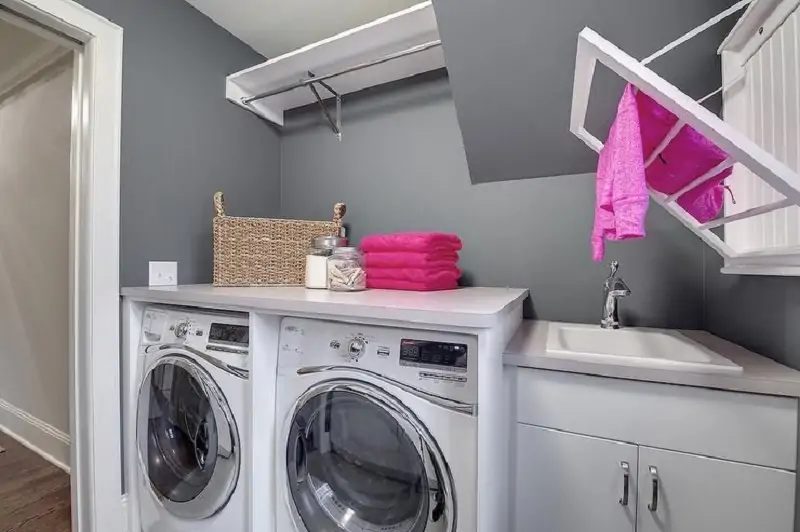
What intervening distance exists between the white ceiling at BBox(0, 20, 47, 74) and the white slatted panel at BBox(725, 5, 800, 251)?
9.90 ft

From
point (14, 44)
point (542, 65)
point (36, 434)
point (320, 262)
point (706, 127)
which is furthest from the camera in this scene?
point (36, 434)

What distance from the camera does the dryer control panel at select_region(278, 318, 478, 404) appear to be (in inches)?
35.9

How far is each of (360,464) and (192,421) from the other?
2.47ft

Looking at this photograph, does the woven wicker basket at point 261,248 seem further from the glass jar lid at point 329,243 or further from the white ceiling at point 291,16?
the white ceiling at point 291,16

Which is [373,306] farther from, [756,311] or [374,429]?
[756,311]

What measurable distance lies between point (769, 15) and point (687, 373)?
902 mm

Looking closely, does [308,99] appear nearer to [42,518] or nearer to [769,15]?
Result: [769,15]

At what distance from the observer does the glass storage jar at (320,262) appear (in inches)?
60.6

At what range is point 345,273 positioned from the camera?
141cm

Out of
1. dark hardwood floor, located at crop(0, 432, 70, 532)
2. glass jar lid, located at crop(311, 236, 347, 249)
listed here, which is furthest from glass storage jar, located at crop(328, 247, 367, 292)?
dark hardwood floor, located at crop(0, 432, 70, 532)

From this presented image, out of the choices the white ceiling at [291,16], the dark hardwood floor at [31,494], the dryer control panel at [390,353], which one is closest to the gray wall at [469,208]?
the white ceiling at [291,16]

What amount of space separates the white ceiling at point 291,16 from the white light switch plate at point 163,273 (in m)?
1.29

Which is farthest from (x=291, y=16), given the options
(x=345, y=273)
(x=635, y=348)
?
(x=635, y=348)

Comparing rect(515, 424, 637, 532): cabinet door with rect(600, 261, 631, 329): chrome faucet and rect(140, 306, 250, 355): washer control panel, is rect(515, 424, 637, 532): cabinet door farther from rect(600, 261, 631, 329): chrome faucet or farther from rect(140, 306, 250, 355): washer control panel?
rect(140, 306, 250, 355): washer control panel
